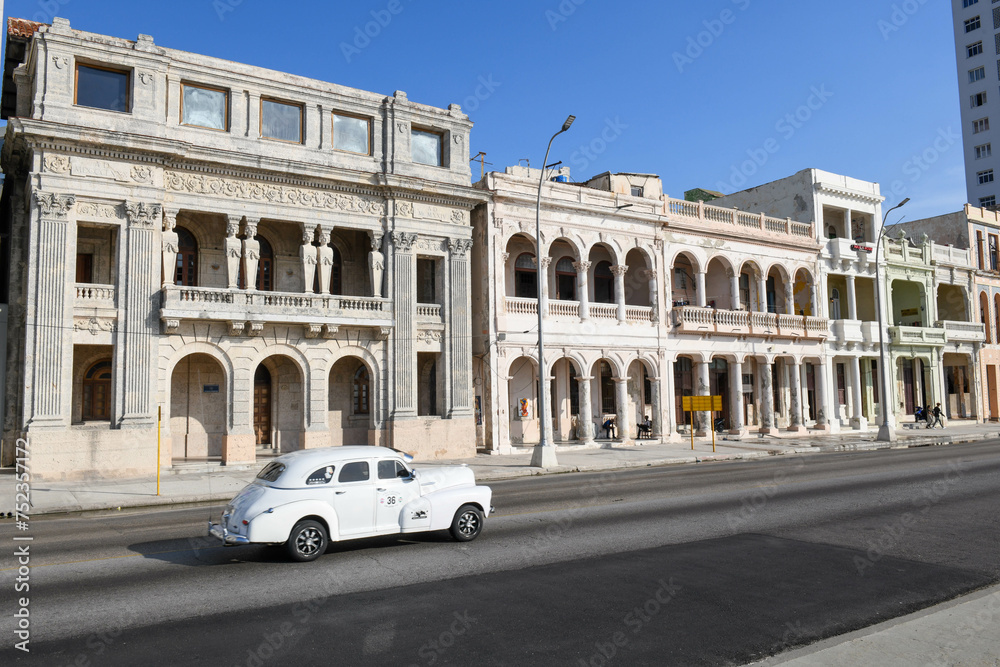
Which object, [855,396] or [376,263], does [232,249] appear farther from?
[855,396]

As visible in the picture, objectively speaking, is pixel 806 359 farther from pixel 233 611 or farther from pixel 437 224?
pixel 233 611

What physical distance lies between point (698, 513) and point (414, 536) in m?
5.36

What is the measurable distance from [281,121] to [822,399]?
31223mm

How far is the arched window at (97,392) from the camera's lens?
77.3 ft

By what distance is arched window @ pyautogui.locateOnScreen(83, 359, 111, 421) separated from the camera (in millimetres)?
23547

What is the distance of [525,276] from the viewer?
32875 millimetres

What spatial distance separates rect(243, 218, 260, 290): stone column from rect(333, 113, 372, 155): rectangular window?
4.36m

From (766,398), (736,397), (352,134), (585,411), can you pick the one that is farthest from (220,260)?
(766,398)

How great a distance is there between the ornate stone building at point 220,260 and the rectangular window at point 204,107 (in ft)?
0.23

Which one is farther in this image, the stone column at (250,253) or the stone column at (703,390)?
the stone column at (703,390)

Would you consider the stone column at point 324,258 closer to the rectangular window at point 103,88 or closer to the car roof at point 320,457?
the rectangular window at point 103,88

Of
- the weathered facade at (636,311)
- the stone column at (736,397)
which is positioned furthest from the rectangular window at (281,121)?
the stone column at (736,397)

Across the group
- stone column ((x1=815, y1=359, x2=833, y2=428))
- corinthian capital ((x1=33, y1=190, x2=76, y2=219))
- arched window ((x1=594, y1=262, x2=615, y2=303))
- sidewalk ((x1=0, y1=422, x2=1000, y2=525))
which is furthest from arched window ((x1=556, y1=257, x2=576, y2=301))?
corinthian capital ((x1=33, y1=190, x2=76, y2=219))

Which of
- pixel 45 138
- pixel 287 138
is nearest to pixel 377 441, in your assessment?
pixel 287 138
